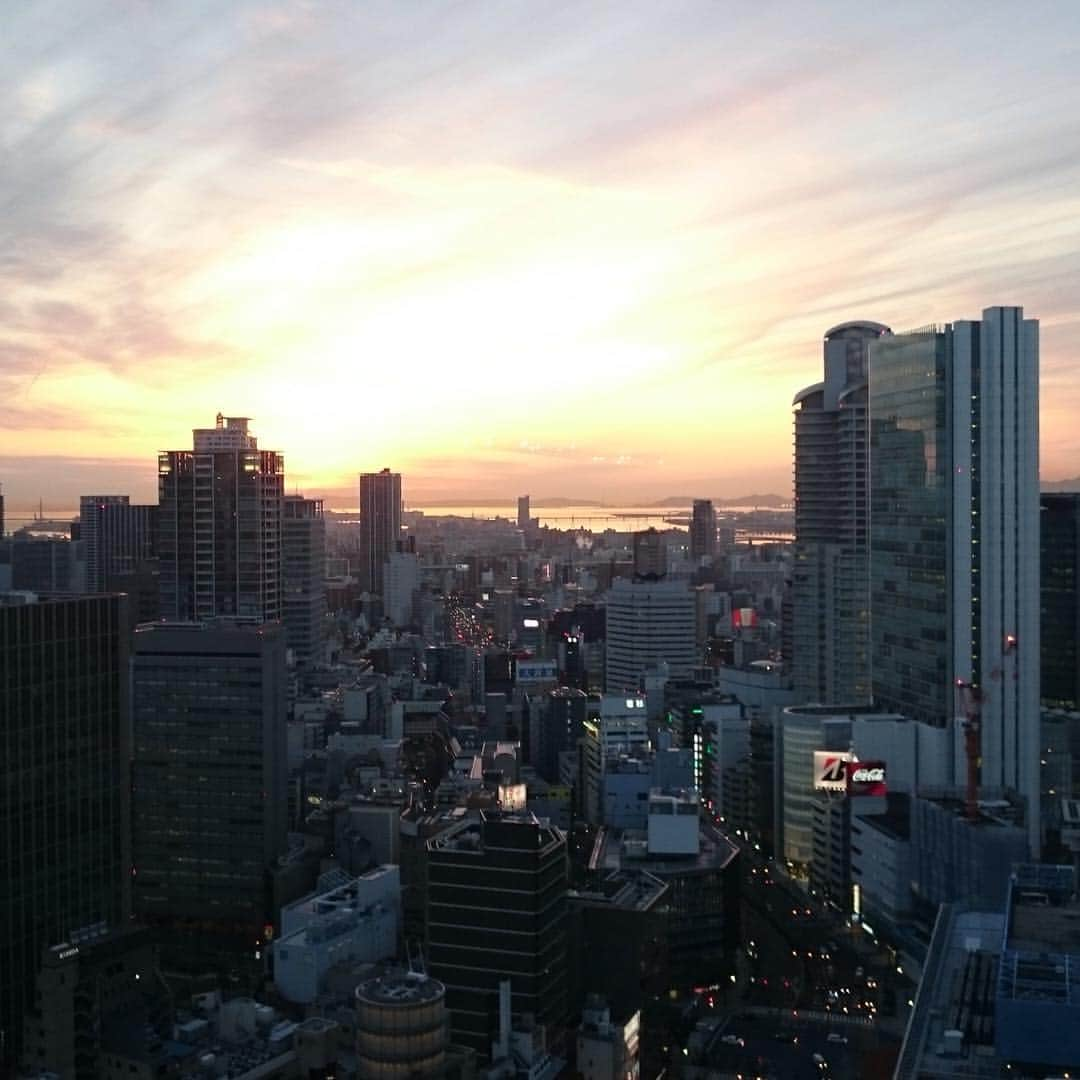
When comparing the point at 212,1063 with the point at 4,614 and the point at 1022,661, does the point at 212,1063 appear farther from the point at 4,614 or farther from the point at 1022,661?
the point at 1022,661

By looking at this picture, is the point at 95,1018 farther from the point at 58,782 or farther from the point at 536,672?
the point at 536,672

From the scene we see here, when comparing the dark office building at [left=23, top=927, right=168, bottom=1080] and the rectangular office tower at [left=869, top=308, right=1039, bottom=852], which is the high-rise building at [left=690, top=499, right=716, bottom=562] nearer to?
the rectangular office tower at [left=869, top=308, right=1039, bottom=852]

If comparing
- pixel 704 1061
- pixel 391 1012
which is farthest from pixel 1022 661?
pixel 391 1012

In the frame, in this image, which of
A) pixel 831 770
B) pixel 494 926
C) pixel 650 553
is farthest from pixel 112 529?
pixel 494 926

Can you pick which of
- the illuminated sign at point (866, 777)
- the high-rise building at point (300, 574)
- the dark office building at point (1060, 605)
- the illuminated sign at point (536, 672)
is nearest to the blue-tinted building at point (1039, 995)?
the illuminated sign at point (866, 777)

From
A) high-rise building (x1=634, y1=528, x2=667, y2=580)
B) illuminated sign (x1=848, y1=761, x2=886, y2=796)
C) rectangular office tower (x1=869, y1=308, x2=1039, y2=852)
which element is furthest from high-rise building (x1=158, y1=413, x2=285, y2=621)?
high-rise building (x1=634, y1=528, x2=667, y2=580)
